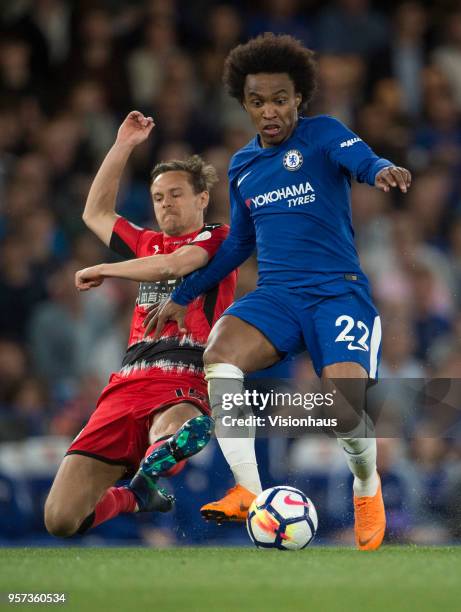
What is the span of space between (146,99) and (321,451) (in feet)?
14.2

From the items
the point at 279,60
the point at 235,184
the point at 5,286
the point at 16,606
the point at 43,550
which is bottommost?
the point at 43,550

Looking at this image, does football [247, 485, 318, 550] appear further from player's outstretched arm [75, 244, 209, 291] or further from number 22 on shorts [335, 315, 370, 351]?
player's outstretched arm [75, 244, 209, 291]

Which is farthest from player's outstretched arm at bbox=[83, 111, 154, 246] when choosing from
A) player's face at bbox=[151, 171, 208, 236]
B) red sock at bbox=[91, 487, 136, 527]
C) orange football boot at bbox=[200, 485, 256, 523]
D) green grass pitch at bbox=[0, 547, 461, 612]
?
green grass pitch at bbox=[0, 547, 461, 612]

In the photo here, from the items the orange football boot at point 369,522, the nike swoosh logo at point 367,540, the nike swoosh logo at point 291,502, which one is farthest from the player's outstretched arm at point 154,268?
the nike swoosh logo at point 367,540

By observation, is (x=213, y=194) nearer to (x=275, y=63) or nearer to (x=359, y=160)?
(x=275, y=63)

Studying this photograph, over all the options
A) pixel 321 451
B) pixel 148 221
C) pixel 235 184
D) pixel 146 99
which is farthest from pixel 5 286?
pixel 235 184

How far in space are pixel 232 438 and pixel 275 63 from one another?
175 centimetres

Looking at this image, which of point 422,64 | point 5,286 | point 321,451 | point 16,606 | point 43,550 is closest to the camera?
point 16,606

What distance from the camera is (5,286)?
361 inches

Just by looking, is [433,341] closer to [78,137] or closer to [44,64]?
[78,137]

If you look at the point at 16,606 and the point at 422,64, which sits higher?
the point at 422,64

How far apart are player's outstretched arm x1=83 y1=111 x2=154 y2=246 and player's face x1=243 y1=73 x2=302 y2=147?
3.31 feet

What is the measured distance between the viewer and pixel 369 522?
221 inches

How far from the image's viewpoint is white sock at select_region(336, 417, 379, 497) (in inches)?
215
